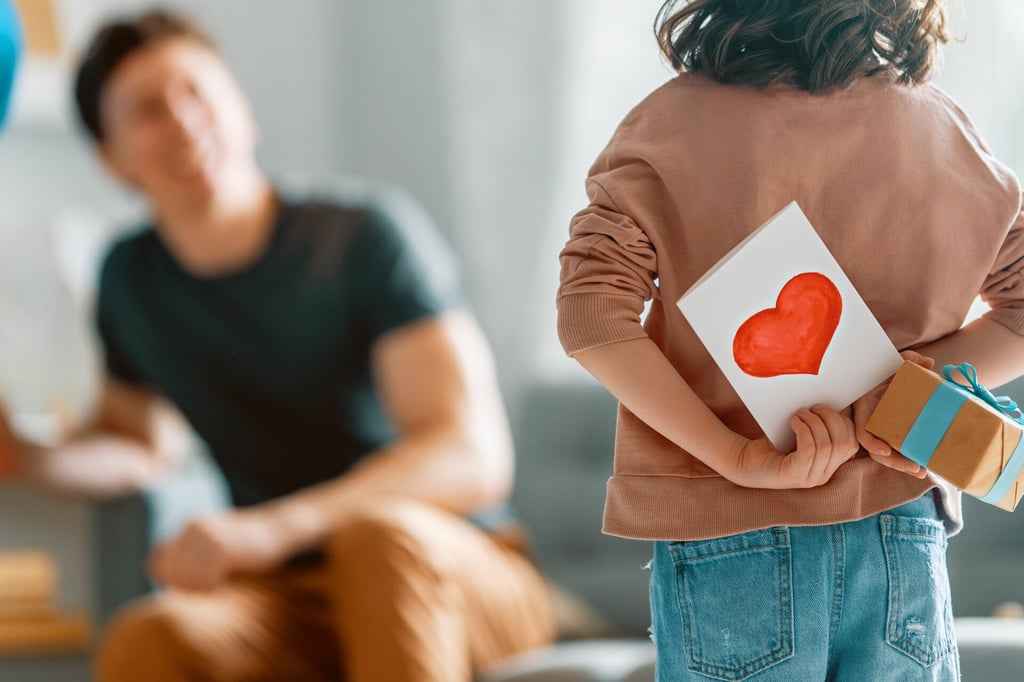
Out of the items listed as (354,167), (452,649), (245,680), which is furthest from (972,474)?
(354,167)

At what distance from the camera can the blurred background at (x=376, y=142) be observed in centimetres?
180

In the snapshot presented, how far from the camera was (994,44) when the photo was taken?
30.2 inches

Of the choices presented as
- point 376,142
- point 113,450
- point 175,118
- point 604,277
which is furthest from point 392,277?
point 376,142

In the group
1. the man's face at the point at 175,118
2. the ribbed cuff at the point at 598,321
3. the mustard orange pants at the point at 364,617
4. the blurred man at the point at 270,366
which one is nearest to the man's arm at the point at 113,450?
the blurred man at the point at 270,366

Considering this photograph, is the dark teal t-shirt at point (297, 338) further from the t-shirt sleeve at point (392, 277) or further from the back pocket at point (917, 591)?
the back pocket at point (917, 591)

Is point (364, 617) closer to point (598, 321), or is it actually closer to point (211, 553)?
point (211, 553)

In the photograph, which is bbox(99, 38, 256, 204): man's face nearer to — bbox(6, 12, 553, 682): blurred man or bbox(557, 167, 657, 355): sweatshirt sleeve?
bbox(6, 12, 553, 682): blurred man

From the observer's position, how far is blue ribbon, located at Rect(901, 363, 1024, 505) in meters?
0.47

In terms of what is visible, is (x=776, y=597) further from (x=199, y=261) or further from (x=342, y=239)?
(x=199, y=261)

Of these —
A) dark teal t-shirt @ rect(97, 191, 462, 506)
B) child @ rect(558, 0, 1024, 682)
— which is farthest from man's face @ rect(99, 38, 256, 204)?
child @ rect(558, 0, 1024, 682)

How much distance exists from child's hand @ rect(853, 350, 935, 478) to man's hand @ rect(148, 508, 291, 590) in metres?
0.78

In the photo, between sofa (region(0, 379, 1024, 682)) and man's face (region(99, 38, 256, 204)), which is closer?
sofa (region(0, 379, 1024, 682))

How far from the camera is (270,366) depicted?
54.4 inches

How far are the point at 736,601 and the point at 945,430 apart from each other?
12cm
